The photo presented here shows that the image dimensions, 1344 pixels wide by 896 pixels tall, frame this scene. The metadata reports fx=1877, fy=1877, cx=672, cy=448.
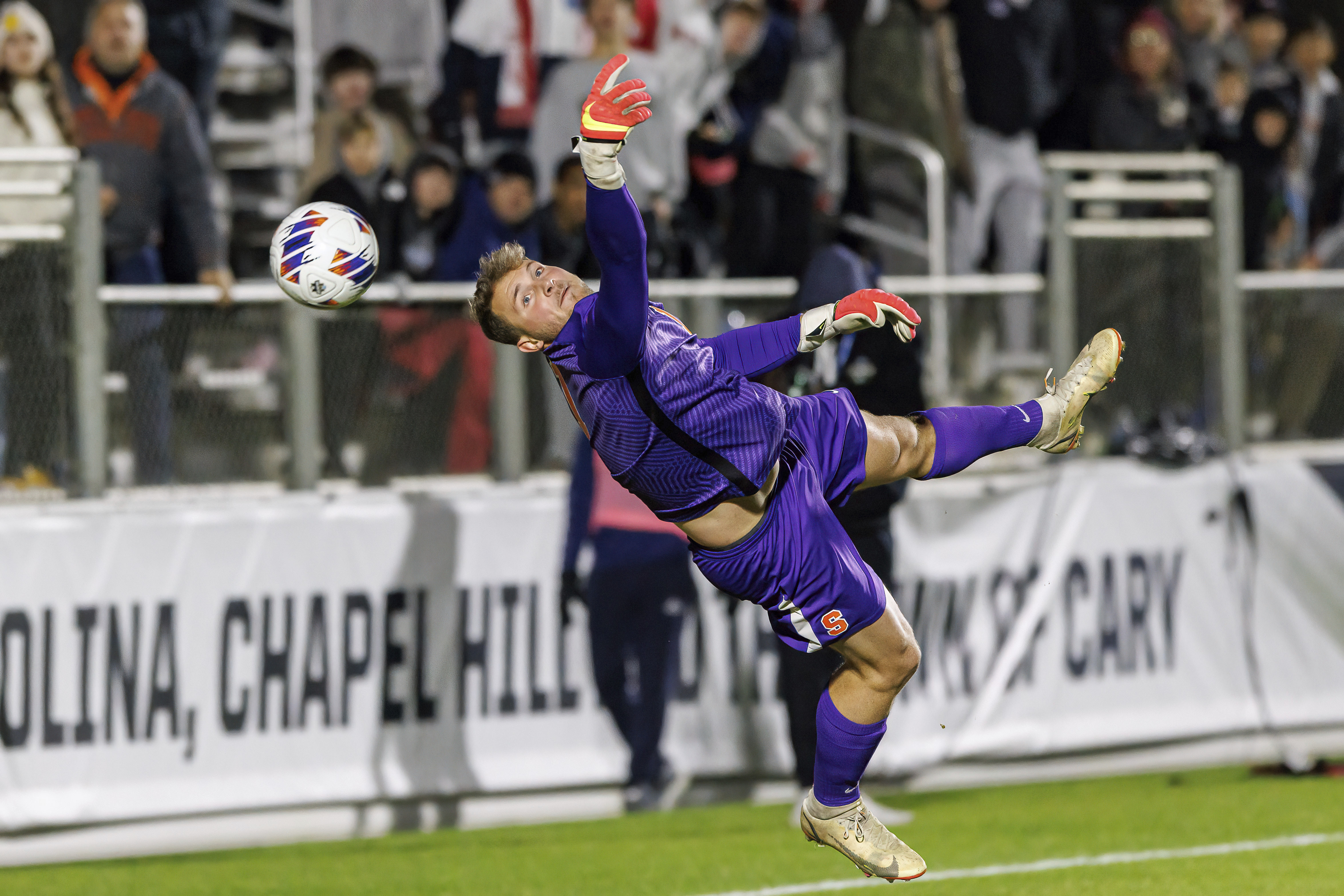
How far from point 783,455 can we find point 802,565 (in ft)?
1.37

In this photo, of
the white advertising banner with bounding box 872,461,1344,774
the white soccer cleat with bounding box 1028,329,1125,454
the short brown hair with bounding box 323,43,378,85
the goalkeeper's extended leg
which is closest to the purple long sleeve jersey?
the goalkeeper's extended leg

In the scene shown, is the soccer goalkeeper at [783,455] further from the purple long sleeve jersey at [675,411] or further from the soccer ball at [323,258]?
the soccer ball at [323,258]

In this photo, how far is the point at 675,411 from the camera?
611 centimetres

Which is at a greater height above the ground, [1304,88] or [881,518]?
[1304,88]

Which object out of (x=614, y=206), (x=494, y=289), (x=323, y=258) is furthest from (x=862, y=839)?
(x=323, y=258)

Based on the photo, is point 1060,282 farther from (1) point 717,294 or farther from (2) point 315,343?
(2) point 315,343

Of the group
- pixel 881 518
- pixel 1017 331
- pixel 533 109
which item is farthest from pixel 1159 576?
pixel 533 109

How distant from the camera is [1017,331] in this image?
1079cm

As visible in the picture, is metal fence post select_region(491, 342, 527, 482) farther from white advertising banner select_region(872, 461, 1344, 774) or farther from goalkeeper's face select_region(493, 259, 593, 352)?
goalkeeper's face select_region(493, 259, 593, 352)

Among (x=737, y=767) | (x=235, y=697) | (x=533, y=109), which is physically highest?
(x=533, y=109)

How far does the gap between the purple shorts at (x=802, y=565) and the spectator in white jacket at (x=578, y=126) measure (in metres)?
4.83

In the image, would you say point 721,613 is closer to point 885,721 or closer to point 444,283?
point 444,283

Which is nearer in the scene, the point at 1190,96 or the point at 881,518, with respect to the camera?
the point at 881,518

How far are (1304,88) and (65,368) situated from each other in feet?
30.5
